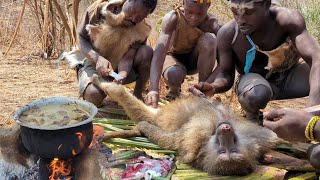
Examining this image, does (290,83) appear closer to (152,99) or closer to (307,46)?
(307,46)

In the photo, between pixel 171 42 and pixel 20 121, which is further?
pixel 171 42

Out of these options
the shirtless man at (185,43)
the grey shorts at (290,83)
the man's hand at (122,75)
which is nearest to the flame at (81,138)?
the man's hand at (122,75)

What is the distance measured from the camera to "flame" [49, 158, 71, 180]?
2.92m

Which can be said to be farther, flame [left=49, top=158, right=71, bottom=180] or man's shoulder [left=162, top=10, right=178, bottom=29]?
man's shoulder [left=162, top=10, right=178, bottom=29]

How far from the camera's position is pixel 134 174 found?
3129mm

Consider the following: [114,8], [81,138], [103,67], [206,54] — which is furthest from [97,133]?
[206,54]

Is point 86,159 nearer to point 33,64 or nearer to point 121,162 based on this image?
point 121,162

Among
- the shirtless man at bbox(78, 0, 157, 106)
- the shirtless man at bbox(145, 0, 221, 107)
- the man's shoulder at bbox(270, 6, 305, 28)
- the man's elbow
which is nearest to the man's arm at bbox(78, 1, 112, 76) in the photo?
the shirtless man at bbox(78, 0, 157, 106)

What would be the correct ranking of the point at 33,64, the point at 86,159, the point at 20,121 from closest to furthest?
the point at 20,121 < the point at 86,159 < the point at 33,64

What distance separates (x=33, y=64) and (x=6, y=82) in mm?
1263

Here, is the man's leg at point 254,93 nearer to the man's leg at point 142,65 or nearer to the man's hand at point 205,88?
the man's hand at point 205,88

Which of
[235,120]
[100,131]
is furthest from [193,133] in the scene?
[100,131]

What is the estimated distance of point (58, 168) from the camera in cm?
293

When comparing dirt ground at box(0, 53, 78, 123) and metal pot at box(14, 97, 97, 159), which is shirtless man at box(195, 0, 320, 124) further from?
dirt ground at box(0, 53, 78, 123)
